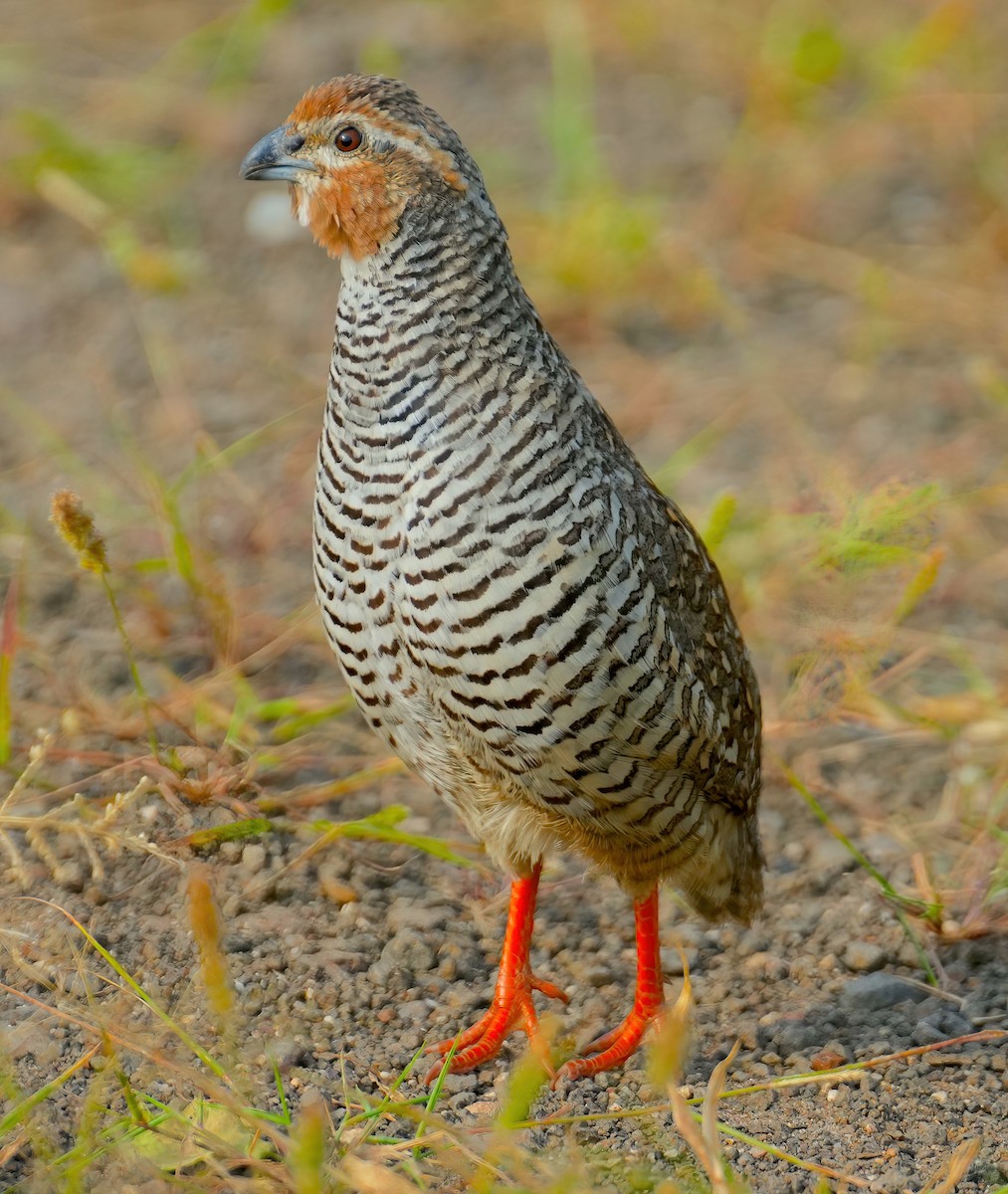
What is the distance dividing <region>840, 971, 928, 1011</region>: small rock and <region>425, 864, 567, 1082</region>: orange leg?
2.29ft

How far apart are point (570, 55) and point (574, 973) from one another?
17.6ft

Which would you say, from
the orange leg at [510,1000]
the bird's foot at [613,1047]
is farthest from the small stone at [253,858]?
the bird's foot at [613,1047]

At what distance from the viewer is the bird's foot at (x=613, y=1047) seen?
11.2 feet

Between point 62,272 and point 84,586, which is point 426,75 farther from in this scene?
point 84,586

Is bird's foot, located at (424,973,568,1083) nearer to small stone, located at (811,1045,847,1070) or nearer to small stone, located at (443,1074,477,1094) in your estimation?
small stone, located at (443,1074,477,1094)

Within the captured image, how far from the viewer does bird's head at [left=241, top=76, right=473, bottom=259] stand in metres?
3.04

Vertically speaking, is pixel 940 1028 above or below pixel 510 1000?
below

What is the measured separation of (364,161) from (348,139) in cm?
8

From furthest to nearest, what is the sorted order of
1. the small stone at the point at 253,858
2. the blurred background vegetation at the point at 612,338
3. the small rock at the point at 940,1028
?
the blurred background vegetation at the point at 612,338 → the small stone at the point at 253,858 → the small rock at the point at 940,1028

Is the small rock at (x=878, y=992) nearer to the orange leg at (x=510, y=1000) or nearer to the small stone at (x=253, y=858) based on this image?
the orange leg at (x=510, y=1000)

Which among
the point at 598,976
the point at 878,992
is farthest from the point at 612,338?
the point at 878,992

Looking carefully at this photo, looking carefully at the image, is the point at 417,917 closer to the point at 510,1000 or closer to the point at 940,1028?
the point at 510,1000

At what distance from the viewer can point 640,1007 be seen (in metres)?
3.54

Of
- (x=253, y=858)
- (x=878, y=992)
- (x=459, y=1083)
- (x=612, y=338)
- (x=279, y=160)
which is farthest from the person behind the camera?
(x=612, y=338)
